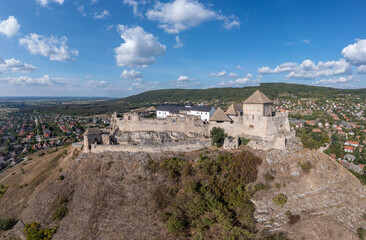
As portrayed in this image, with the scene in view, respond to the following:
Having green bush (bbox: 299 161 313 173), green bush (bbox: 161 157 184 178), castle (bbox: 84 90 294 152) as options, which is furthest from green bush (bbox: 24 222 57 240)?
green bush (bbox: 299 161 313 173)

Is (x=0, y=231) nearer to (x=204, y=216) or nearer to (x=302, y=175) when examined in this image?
(x=204, y=216)

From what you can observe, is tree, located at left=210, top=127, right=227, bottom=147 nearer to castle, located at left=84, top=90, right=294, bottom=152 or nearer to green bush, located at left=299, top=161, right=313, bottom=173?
castle, located at left=84, top=90, right=294, bottom=152

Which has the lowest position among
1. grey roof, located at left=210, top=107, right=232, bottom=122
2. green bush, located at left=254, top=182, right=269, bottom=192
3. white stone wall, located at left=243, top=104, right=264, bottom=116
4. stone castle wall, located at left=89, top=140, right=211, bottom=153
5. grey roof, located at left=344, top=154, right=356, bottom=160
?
grey roof, located at left=344, top=154, right=356, bottom=160

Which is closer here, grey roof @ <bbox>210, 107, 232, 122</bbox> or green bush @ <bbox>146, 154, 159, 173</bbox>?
green bush @ <bbox>146, 154, 159, 173</bbox>

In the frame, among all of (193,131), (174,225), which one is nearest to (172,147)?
(193,131)

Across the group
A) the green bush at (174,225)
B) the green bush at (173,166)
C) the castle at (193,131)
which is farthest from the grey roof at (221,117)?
the green bush at (174,225)

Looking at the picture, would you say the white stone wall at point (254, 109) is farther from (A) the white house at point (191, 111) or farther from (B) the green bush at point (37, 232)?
(B) the green bush at point (37, 232)
